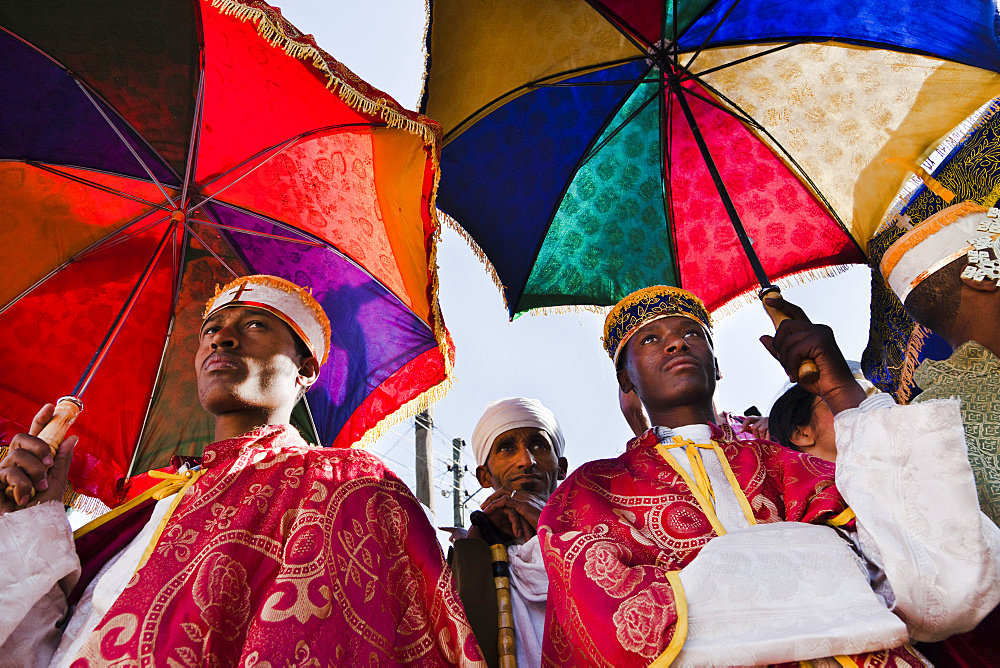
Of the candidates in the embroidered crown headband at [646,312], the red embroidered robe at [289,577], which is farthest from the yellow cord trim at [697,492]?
the red embroidered robe at [289,577]

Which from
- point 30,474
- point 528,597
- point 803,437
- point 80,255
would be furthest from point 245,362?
point 803,437

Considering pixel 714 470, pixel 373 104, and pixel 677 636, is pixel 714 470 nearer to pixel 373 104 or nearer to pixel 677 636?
pixel 677 636

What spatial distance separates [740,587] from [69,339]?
341 cm

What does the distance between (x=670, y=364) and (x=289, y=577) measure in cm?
168

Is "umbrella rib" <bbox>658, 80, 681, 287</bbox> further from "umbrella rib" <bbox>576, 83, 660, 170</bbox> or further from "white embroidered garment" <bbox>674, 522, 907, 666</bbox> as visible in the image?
"white embroidered garment" <bbox>674, 522, 907, 666</bbox>

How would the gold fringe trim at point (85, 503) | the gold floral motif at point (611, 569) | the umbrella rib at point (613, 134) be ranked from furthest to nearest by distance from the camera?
the umbrella rib at point (613, 134) → the gold fringe trim at point (85, 503) → the gold floral motif at point (611, 569)

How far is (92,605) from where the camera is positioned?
2.72m

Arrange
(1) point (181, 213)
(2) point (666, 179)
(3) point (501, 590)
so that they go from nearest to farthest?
(3) point (501, 590) → (1) point (181, 213) → (2) point (666, 179)

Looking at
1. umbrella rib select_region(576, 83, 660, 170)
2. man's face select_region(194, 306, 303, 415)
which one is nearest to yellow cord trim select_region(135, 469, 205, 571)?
man's face select_region(194, 306, 303, 415)

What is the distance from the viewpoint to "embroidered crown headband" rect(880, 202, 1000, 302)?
303 cm

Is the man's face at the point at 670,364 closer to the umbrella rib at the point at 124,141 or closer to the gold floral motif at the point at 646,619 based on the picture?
the gold floral motif at the point at 646,619

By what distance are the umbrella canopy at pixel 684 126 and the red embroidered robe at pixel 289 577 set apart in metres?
2.09

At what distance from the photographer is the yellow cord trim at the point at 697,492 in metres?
2.54

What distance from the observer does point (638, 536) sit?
2.58 metres
